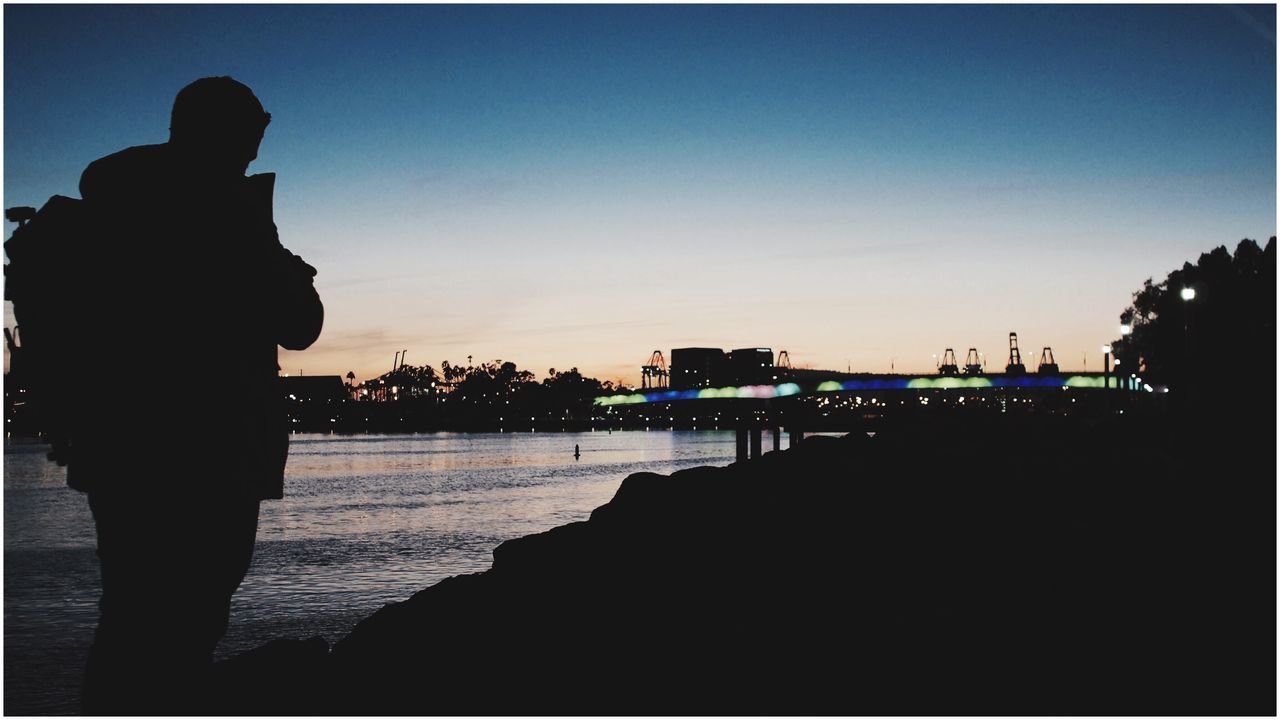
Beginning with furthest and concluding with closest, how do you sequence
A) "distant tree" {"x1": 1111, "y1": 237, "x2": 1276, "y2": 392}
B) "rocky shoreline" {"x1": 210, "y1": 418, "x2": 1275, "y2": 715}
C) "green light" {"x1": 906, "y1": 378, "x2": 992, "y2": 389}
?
"green light" {"x1": 906, "y1": 378, "x2": 992, "y2": 389}
"distant tree" {"x1": 1111, "y1": 237, "x2": 1276, "y2": 392}
"rocky shoreline" {"x1": 210, "y1": 418, "x2": 1275, "y2": 715}

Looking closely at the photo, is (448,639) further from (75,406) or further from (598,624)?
(75,406)

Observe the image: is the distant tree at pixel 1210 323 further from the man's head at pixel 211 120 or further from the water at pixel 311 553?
the man's head at pixel 211 120

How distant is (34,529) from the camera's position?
112 feet

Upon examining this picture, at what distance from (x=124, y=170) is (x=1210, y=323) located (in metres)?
46.3

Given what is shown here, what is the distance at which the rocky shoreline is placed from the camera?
5.42 meters

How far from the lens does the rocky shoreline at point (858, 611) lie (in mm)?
5422

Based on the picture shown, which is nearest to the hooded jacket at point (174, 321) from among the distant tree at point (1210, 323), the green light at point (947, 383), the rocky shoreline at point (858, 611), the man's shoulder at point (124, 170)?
the man's shoulder at point (124, 170)

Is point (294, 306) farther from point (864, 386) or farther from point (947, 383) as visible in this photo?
point (864, 386)

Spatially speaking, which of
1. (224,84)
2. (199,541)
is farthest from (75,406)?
(224,84)

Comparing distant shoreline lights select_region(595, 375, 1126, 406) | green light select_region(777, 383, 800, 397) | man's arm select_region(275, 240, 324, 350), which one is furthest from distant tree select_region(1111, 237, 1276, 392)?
green light select_region(777, 383, 800, 397)

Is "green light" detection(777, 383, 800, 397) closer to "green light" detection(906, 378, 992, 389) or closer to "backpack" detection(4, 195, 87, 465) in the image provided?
"green light" detection(906, 378, 992, 389)

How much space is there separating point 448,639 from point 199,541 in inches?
186

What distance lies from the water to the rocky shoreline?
640 cm

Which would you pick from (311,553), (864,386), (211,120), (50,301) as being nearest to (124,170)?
(211,120)
